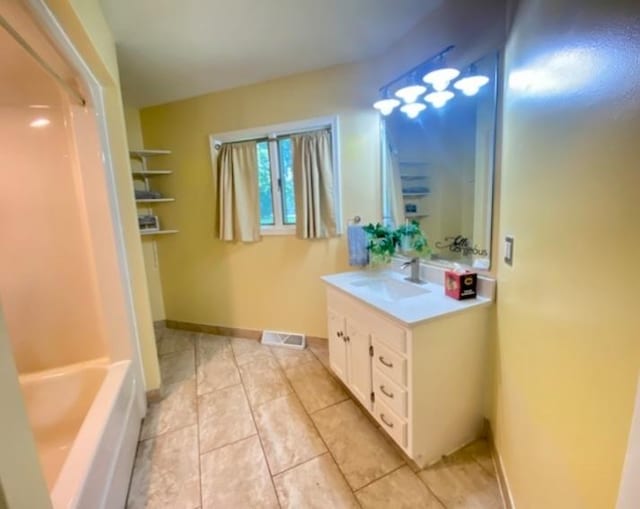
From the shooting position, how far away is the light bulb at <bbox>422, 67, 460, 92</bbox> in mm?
1595

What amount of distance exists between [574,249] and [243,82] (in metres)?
2.64

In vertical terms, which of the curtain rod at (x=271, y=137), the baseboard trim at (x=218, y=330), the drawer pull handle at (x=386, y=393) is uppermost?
the curtain rod at (x=271, y=137)

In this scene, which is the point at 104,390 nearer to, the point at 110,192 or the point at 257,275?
the point at 110,192

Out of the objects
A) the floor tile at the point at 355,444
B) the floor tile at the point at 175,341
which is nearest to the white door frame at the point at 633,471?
the floor tile at the point at 355,444

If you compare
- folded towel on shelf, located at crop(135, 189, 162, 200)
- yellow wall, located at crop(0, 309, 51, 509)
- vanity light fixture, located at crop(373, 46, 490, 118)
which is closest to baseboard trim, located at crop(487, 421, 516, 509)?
yellow wall, located at crop(0, 309, 51, 509)

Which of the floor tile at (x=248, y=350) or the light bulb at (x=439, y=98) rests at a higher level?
the light bulb at (x=439, y=98)

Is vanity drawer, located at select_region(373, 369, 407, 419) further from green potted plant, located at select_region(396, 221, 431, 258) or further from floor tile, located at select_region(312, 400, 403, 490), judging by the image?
green potted plant, located at select_region(396, 221, 431, 258)

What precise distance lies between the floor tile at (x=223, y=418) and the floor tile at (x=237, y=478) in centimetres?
7

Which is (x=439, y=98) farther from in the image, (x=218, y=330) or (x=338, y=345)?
(x=218, y=330)

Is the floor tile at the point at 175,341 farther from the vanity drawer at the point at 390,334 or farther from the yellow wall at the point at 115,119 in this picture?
the vanity drawer at the point at 390,334

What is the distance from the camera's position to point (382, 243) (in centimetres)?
210

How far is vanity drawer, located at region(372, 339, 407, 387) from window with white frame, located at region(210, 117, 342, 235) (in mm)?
1196

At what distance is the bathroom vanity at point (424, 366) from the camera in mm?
1471

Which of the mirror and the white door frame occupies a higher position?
the mirror
